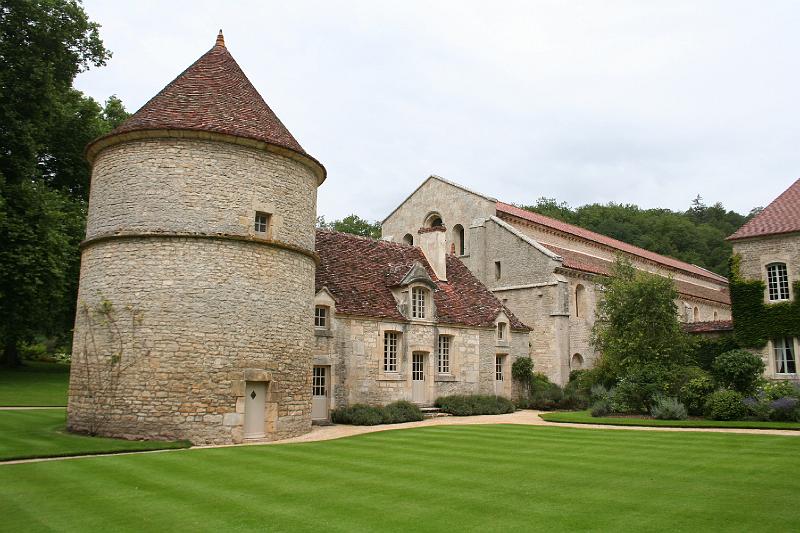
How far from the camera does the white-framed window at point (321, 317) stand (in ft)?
70.0

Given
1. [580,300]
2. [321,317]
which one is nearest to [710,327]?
[580,300]

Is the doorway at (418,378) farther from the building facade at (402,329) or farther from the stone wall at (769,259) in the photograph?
the stone wall at (769,259)

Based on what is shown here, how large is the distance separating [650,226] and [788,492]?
226ft

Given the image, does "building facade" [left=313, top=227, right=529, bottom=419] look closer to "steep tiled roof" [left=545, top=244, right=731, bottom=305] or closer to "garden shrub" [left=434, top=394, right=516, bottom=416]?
"garden shrub" [left=434, top=394, right=516, bottom=416]

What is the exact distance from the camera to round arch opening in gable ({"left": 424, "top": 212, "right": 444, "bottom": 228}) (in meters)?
38.2

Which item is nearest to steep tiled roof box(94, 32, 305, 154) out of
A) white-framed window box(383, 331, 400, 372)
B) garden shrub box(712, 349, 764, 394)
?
white-framed window box(383, 331, 400, 372)

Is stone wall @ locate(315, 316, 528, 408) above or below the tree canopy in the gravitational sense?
below

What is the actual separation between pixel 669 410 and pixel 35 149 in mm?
26130

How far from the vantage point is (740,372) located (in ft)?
69.2

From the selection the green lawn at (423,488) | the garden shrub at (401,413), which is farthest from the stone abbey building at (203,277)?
the green lawn at (423,488)

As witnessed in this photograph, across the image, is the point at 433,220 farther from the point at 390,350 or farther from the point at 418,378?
the point at 390,350

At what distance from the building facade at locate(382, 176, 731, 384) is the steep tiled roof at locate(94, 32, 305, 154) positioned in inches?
733

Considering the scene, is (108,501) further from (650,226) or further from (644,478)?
(650,226)

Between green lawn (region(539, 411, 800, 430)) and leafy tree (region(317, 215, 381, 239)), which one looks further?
leafy tree (region(317, 215, 381, 239))
